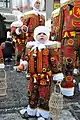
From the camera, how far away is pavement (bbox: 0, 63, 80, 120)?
148 inches

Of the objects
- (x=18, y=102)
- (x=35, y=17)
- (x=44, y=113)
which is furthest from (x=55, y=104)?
(x=35, y=17)

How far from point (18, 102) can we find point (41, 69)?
949 mm

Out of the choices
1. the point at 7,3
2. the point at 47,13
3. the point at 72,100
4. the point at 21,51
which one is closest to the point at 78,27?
the point at 72,100

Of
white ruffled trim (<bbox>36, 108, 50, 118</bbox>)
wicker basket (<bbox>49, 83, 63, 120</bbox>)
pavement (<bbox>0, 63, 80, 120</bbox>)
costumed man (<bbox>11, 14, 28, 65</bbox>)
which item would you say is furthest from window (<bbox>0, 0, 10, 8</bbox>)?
wicker basket (<bbox>49, 83, 63, 120</bbox>)

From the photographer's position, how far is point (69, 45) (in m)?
4.42

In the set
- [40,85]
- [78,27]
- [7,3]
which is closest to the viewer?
[40,85]

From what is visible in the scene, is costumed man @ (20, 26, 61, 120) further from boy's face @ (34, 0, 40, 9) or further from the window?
the window

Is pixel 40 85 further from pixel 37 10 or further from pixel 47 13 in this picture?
pixel 47 13

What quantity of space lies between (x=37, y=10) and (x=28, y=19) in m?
0.24

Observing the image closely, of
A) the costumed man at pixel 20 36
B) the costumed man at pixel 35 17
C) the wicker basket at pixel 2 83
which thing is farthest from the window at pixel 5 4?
the wicker basket at pixel 2 83

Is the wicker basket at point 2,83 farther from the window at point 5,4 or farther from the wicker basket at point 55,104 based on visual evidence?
the window at point 5,4

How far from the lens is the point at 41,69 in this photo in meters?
3.48

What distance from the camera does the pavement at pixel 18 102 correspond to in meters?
3.75

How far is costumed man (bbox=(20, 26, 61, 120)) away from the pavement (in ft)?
0.89
